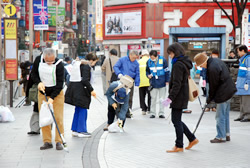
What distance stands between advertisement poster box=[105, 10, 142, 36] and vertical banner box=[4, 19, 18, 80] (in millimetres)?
32865

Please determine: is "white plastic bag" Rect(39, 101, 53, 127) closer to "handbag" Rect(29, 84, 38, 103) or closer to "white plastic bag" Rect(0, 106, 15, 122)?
"handbag" Rect(29, 84, 38, 103)

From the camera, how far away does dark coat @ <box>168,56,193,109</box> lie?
7094 millimetres

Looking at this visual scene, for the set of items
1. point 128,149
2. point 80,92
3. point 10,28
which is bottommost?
point 128,149

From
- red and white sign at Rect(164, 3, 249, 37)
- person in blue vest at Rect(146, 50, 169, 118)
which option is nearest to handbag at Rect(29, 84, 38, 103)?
person in blue vest at Rect(146, 50, 169, 118)

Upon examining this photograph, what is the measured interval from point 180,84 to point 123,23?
41723mm

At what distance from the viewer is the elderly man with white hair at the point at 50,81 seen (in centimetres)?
755

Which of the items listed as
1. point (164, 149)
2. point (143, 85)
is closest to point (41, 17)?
point (143, 85)

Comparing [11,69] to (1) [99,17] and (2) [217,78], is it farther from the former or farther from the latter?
(1) [99,17]

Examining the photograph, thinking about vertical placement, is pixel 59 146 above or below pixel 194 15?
below

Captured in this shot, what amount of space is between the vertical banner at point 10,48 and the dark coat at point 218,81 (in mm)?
8297

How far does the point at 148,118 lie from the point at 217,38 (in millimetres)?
20393

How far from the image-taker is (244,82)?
34.9 ft

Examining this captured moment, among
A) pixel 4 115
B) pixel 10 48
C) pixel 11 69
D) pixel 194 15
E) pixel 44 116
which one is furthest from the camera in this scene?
pixel 194 15

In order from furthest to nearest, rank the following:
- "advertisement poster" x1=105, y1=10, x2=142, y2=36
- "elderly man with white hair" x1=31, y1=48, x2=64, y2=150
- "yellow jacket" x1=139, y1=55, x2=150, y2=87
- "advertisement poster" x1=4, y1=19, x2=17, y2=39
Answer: "advertisement poster" x1=105, y1=10, x2=142, y2=36 → "advertisement poster" x1=4, y1=19, x2=17, y2=39 → "yellow jacket" x1=139, y1=55, x2=150, y2=87 → "elderly man with white hair" x1=31, y1=48, x2=64, y2=150
